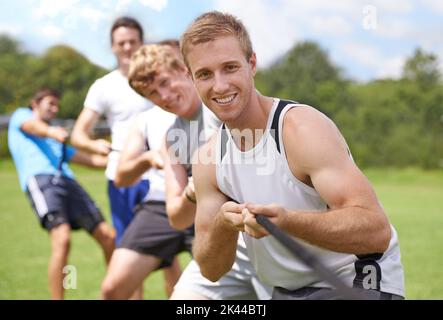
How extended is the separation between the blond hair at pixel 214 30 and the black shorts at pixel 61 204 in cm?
375

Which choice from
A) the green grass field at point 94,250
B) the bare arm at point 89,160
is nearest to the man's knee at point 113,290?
the bare arm at point 89,160

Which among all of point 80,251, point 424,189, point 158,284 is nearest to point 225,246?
point 158,284

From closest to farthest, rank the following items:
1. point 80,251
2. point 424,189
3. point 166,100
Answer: point 166,100, point 80,251, point 424,189

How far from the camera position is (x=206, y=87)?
268 cm

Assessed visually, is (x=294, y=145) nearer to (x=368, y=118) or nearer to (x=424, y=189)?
(x=424, y=189)

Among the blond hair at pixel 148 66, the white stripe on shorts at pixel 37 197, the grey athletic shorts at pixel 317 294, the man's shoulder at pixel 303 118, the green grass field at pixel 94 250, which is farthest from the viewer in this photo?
the green grass field at pixel 94 250

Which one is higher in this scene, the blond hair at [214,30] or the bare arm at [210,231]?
the blond hair at [214,30]

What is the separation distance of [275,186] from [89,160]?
4044 mm

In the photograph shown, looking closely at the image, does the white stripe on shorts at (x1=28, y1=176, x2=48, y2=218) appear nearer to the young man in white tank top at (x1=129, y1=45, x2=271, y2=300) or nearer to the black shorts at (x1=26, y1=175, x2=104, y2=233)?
the black shorts at (x1=26, y1=175, x2=104, y2=233)

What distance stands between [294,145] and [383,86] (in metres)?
21.3

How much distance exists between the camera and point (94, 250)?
30.3 ft

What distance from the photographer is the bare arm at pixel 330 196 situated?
235 centimetres

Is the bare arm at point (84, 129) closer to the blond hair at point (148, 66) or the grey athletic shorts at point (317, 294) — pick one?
the blond hair at point (148, 66)
